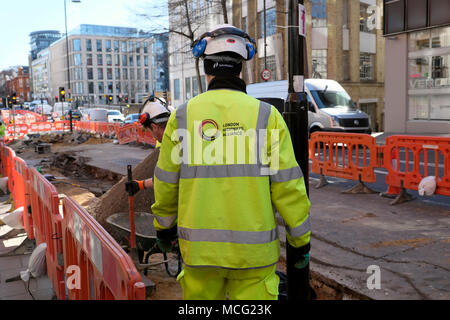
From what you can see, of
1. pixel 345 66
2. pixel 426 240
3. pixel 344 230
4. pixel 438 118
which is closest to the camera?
pixel 426 240

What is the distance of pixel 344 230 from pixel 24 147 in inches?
834

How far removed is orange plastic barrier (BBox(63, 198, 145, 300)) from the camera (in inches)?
87.5

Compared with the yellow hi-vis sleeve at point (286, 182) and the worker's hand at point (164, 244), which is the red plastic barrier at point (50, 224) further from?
the yellow hi-vis sleeve at point (286, 182)

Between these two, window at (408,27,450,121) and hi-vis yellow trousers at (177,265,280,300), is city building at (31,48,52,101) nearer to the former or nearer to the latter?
window at (408,27,450,121)

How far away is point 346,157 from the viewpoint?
9.90 meters

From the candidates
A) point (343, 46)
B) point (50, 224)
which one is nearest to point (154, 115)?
point (50, 224)

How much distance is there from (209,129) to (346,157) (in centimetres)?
795

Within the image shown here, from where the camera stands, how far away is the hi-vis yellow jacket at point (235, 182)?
241 cm

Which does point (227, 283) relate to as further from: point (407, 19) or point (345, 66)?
point (345, 66)

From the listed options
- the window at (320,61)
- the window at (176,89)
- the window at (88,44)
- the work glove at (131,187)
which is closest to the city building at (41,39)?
the window at (88,44)

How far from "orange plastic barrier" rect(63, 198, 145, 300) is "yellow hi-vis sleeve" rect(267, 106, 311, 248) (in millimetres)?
854

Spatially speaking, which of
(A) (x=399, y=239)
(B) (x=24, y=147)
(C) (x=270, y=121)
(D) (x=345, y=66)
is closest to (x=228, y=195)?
(C) (x=270, y=121)

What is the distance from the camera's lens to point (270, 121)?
246 centimetres

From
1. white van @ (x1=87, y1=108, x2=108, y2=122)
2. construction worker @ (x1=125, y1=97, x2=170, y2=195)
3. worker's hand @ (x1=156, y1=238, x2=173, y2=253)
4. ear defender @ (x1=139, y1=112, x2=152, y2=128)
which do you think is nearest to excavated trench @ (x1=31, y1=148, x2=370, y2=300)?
construction worker @ (x1=125, y1=97, x2=170, y2=195)
